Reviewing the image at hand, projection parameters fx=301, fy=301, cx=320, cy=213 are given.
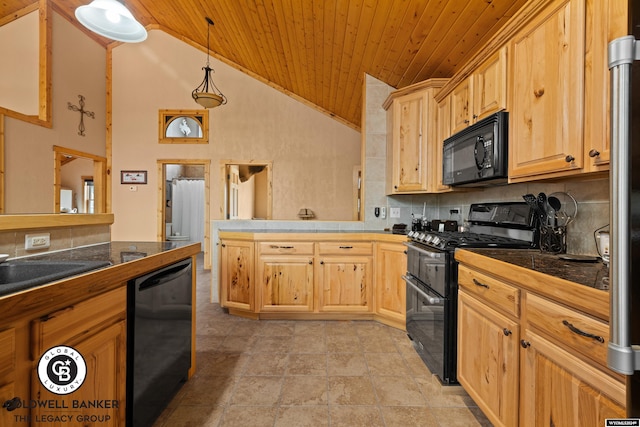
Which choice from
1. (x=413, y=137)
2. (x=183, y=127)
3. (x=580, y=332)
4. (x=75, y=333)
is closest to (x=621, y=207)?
(x=580, y=332)

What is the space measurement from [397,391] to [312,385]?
1.71 feet

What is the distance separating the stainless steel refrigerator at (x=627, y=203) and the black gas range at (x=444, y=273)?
4.16ft

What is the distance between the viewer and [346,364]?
2146mm

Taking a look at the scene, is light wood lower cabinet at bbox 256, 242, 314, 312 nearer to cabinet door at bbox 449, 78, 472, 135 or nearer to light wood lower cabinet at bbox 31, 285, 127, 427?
cabinet door at bbox 449, 78, 472, 135

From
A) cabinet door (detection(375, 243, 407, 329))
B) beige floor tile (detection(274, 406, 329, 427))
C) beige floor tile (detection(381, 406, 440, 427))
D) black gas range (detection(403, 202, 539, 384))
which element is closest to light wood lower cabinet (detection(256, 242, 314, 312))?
cabinet door (detection(375, 243, 407, 329))

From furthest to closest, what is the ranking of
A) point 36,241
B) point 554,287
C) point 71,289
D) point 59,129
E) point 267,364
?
point 59,129, point 267,364, point 36,241, point 554,287, point 71,289

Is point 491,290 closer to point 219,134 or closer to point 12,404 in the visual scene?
point 12,404

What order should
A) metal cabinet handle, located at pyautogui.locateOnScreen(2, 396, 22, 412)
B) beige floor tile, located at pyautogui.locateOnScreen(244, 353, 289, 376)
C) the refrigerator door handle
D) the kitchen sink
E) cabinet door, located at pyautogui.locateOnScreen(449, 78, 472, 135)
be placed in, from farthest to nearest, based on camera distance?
1. cabinet door, located at pyautogui.locateOnScreen(449, 78, 472, 135)
2. beige floor tile, located at pyautogui.locateOnScreen(244, 353, 289, 376)
3. the kitchen sink
4. metal cabinet handle, located at pyautogui.locateOnScreen(2, 396, 22, 412)
5. the refrigerator door handle

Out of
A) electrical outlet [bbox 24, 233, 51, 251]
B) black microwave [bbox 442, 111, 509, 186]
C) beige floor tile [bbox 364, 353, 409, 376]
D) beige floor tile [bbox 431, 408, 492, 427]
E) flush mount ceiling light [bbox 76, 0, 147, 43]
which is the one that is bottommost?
beige floor tile [bbox 431, 408, 492, 427]

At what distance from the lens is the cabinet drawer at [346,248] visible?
2.93 metres

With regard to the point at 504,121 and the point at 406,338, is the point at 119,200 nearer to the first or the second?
the point at 406,338

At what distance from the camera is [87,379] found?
101 centimetres

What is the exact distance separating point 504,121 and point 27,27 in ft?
21.3

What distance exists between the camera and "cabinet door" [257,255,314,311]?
2.96 meters
